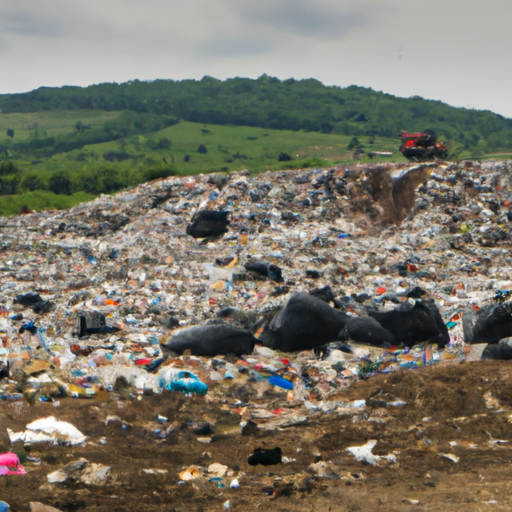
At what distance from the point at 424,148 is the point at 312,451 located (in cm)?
1406

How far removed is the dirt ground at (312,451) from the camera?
3.60 m

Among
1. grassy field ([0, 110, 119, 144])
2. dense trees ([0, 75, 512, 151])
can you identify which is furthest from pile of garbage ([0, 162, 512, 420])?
grassy field ([0, 110, 119, 144])

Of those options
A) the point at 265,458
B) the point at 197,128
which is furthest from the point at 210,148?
the point at 265,458

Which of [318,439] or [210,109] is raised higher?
[210,109]

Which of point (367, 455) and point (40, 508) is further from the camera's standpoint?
point (367, 455)

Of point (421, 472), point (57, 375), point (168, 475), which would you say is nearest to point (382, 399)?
point (421, 472)

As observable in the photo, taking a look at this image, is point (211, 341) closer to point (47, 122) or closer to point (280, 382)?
point (280, 382)

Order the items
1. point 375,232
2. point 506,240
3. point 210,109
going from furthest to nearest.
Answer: point 210,109, point 375,232, point 506,240

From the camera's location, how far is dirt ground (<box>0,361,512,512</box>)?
3.60 m

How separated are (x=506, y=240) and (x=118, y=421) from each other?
974cm

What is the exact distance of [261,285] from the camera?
30.5 feet

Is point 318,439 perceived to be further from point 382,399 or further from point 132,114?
point 132,114

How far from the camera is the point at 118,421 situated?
16.0 feet

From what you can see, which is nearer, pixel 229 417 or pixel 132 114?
pixel 229 417
